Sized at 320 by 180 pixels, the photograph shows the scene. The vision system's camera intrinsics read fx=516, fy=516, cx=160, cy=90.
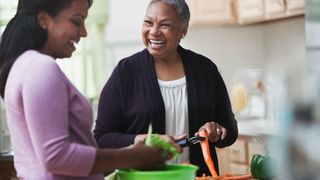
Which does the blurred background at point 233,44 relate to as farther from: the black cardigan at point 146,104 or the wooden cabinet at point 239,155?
the black cardigan at point 146,104

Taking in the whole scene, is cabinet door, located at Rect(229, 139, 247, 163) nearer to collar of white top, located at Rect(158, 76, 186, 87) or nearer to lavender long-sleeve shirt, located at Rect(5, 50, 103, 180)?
collar of white top, located at Rect(158, 76, 186, 87)

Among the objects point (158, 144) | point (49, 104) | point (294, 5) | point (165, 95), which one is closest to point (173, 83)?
point (165, 95)

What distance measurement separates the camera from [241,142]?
12.2 feet

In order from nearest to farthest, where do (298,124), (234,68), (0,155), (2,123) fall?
(298,124)
(0,155)
(2,123)
(234,68)

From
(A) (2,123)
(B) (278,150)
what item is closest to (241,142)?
(A) (2,123)

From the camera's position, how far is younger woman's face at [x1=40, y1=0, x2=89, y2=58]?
1.03 m

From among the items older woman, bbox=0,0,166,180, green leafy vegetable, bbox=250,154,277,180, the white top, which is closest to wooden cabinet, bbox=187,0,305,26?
the white top

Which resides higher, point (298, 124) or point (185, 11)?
point (185, 11)

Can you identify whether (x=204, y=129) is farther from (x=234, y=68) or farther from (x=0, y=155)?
(x=234, y=68)

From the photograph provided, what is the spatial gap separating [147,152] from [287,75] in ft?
1.01

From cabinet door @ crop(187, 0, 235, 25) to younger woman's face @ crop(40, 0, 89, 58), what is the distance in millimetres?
2806

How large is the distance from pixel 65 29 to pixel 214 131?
2.26 feet

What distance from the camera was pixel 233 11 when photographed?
395 centimetres

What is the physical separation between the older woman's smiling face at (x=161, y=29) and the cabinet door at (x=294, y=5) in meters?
1.98
